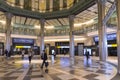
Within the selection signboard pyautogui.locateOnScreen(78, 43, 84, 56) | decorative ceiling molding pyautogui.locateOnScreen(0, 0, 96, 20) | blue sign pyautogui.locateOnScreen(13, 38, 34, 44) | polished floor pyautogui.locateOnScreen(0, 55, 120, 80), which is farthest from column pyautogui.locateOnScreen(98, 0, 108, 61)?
blue sign pyautogui.locateOnScreen(13, 38, 34, 44)

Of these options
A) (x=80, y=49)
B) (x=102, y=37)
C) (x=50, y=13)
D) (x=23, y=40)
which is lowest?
(x=80, y=49)

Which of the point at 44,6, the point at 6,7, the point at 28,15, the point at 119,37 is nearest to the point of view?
the point at 119,37

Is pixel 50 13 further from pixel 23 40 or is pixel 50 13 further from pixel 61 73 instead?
pixel 61 73

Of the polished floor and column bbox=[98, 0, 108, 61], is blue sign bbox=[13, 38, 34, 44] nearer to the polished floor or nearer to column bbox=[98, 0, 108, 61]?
column bbox=[98, 0, 108, 61]

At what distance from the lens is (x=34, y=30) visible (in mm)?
46375

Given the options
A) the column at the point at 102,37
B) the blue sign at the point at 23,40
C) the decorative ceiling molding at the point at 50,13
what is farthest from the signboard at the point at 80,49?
the column at the point at 102,37

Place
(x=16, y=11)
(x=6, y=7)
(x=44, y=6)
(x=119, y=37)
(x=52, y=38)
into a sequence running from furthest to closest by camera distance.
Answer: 1. (x=52, y=38)
2. (x=44, y=6)
3. (x=16, y=11)
4. (x=6, y=7)
5. (x=119, y=37)

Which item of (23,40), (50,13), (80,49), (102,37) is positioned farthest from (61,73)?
(23,40)

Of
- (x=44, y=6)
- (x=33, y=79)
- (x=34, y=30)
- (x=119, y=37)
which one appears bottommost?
(x=33, y=79)

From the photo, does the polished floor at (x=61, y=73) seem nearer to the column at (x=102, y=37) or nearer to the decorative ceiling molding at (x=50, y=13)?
the column at (x=102, y=37)

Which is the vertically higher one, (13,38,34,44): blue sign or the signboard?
(13,38,34,44): blue sign

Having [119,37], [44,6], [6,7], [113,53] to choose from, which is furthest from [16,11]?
[119,37]

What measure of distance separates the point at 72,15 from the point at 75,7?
2.59 meters

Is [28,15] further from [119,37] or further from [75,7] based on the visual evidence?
[119,37]
